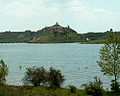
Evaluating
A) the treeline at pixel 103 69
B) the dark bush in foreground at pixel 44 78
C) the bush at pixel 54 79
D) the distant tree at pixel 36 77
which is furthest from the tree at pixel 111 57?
the distant tree at pixel 36 77

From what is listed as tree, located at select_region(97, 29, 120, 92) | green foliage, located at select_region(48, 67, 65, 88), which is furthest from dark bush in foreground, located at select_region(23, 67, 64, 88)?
tree, located at select_region(97, 29, 120, 92)

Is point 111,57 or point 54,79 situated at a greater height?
point 111,57

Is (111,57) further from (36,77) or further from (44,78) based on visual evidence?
(36,77)

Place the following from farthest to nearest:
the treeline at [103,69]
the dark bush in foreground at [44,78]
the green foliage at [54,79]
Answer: the treeline at [103,69] → the dark bush in foreground at [44,78] → the green foliage at [54,79]

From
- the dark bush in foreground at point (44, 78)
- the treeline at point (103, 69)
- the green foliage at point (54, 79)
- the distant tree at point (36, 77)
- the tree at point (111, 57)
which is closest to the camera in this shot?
the green foliage at point (54, 79)

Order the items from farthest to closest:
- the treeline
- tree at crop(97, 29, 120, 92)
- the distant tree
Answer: tree at crop(97, 29, 120, 92) < the distant tree < the treeline

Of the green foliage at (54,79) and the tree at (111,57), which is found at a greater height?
the tree at (111,57)

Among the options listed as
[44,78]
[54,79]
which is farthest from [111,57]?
[44,78]

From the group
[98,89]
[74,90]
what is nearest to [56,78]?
[74,90]

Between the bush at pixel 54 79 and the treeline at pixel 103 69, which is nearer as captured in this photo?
the bush at pixel 54 79

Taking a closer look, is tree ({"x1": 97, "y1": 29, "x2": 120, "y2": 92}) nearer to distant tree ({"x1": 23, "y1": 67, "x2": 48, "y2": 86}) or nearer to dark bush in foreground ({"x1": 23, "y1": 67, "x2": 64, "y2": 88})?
dark bush in foreground ({"x1": 23, "y1": 67, "x2": 64, "y2": 88})

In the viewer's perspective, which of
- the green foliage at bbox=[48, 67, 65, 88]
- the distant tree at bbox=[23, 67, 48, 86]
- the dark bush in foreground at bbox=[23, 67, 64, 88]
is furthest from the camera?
the distant tree at bbox=[23, 67, 48, 86]

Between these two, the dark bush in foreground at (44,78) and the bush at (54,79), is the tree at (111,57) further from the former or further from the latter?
the dark bush in foreground at (44,78)

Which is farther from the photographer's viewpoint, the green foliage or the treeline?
the treeline
